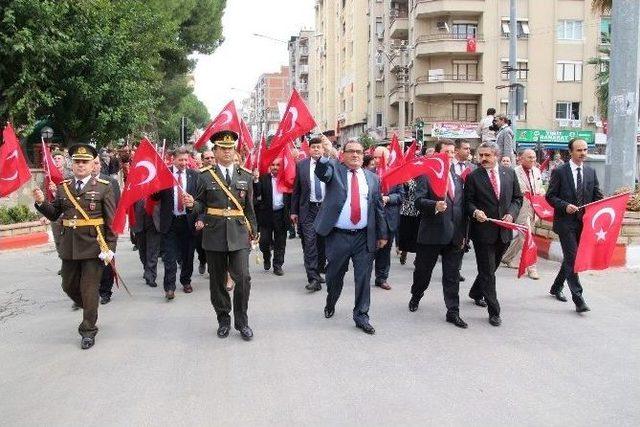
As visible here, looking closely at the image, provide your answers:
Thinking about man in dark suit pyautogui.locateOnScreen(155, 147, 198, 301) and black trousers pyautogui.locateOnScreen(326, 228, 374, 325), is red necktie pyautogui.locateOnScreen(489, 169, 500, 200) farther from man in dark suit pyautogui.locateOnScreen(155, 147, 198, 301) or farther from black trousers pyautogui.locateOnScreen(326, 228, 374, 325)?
man in dark suit pyautogui.locateOnScreen(155, 147, 198, 301)

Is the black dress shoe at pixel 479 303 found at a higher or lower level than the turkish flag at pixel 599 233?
lower

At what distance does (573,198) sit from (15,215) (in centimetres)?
1132

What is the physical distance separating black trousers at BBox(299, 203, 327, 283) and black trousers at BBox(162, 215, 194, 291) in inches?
59.0

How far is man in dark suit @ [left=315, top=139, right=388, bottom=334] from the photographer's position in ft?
22.1

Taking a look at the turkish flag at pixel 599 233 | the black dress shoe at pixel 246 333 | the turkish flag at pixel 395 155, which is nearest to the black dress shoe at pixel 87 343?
the black dress shoe at pixel 246 333

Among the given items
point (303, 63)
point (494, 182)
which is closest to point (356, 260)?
point (494, 182)

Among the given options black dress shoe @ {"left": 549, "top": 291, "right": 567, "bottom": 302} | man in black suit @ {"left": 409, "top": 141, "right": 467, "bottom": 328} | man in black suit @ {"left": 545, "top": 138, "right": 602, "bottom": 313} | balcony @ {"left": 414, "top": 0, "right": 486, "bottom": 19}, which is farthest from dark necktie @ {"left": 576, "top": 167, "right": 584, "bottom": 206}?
balcony @ {"left": 414, "top": 0, "right": 486, "bottom": 19}

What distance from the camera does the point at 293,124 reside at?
9359mm

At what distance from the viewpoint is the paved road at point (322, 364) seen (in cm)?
455

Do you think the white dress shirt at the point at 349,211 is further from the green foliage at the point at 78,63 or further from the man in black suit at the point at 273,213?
the green foliage at the point at 78,63

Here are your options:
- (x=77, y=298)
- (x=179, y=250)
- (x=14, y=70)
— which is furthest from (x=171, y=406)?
(x=14, y=70)

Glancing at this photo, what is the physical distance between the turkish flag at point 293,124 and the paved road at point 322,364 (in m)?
2.14

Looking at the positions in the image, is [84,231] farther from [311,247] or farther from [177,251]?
[311,247]

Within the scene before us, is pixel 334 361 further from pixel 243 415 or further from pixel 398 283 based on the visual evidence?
pixel 398 283
